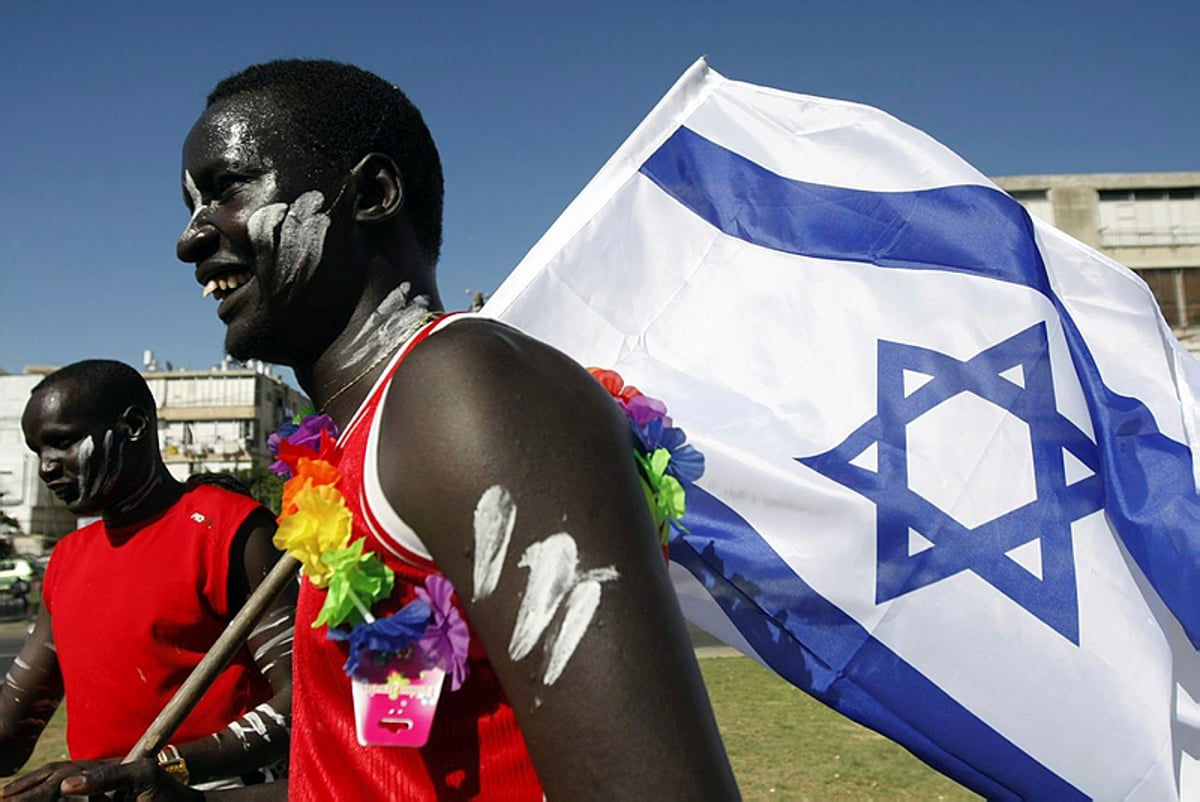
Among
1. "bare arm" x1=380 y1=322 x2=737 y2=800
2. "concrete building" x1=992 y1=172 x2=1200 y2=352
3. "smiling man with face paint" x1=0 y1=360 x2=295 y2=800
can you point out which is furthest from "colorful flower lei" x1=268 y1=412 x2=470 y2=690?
"concrete building" x1=992 y1=172 x2=1200 y2=352

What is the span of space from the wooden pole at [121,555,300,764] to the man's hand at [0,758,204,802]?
30 mm

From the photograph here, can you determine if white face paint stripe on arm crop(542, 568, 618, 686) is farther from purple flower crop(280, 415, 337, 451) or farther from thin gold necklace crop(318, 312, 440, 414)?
Result: purple flower crop(280, 415, 337, 451)

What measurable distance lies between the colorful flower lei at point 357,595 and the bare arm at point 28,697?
85.6 inches

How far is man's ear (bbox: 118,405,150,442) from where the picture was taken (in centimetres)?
314

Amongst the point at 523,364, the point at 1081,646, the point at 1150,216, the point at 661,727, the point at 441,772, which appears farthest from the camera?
the point at 1150,216

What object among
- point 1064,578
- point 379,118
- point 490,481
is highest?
point 379,118

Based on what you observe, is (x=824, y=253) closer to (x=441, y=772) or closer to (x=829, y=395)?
(x=829, y=395)

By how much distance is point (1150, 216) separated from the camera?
2920 cm

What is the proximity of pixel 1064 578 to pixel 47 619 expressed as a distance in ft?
9.77

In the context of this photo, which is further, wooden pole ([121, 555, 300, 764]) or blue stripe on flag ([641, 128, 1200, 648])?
blue stripe on flag ([641, 128, 1200, 648])

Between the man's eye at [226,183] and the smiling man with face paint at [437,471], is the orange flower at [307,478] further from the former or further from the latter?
the man's eye at [226,183]

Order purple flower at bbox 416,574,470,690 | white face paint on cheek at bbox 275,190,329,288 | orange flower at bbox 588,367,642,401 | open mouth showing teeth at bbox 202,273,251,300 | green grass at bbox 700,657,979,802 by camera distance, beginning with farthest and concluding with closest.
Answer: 1. green grass at bbox 700,657,979,802
2. orange flower at bbox 588,367,642,401
3. open mouth showing teeth at bbox 202,273,251,300
4. white face paint on cheek at bbox 275,190,329,288
5. purple flower at bbox 416,574,470,690

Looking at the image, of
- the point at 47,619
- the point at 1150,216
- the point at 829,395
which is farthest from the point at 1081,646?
the point at 1150,216

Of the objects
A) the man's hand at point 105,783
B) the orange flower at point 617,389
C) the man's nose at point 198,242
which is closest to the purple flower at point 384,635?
the man's nose at point 198,242
